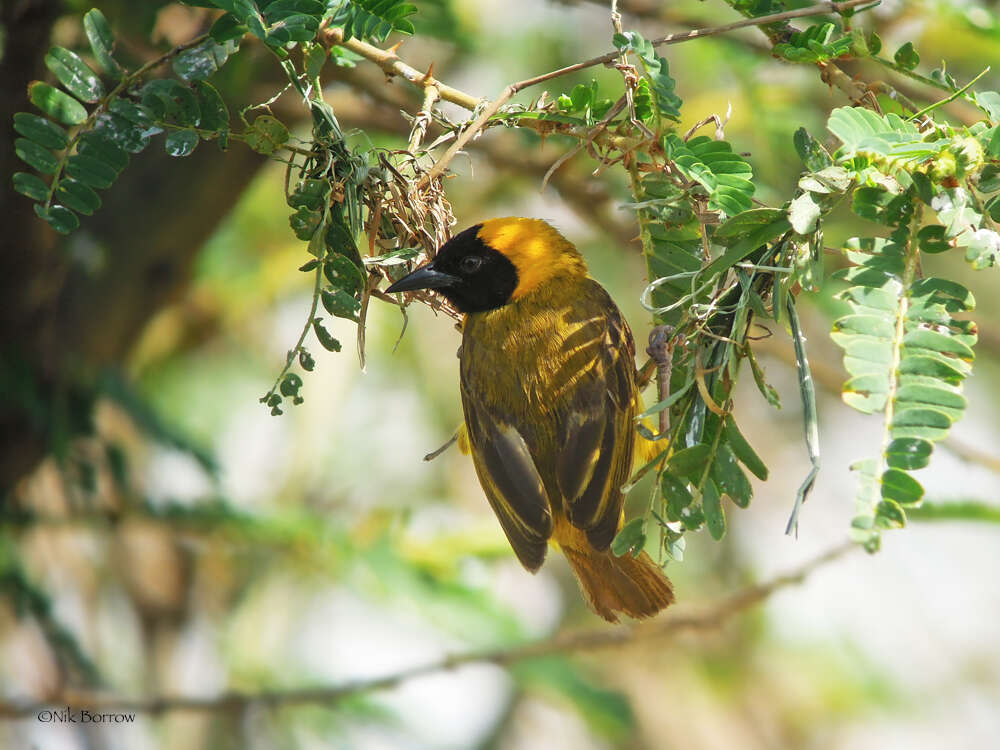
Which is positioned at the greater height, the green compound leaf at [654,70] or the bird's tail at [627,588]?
the green compound leaf at [654,70]

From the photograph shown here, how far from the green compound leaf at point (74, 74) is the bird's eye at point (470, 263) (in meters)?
1.02

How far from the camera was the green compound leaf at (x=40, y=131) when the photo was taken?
1.59 metres

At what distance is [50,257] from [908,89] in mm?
2379

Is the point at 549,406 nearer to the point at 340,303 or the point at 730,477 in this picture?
the point at 340,303

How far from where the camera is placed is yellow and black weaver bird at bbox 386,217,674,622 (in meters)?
2.32

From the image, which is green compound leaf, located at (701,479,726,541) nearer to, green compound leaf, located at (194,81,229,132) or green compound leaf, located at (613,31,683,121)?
green compound leaf, located at (613,31,683,121)

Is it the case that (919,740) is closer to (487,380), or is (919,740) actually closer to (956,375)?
(487,380)

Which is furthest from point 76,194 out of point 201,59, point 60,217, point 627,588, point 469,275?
point 627,588

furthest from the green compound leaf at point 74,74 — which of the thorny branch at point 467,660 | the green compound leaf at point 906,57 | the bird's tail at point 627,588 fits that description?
the thorny branch at point 467,660

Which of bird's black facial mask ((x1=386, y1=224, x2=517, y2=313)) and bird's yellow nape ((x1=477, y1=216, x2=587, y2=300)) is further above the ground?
bird's yellow nape ((x1=477, y1=216, x2=587, y2=300))

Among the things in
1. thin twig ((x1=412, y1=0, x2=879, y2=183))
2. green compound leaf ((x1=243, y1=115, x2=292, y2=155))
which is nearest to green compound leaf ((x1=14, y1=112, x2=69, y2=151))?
green compound leaf ((x1=243, y1=115, x2=292, y2=155))

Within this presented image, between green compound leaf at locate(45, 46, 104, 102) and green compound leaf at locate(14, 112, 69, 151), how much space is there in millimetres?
64

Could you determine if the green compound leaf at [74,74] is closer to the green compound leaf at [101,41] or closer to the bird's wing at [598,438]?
the green compound leaf at [101,41]

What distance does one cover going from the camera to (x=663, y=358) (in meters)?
1.91
